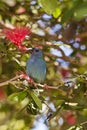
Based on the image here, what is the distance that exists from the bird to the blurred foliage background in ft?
0.18

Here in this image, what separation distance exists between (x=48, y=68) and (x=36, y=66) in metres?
0.90

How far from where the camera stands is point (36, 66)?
106 inches

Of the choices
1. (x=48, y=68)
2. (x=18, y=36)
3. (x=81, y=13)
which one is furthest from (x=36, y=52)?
(x=81, y=13)

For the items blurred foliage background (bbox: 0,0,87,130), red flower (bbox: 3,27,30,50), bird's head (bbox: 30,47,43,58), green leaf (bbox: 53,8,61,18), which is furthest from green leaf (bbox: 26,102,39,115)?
green leaf (bbox: 53,8,61,18)

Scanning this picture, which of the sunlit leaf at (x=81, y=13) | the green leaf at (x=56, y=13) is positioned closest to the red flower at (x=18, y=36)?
the green leaf at (x=56, y=13)

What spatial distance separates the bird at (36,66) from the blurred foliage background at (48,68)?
55mm

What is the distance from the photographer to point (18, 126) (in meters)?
3.27

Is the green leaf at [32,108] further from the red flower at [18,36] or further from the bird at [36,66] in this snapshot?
the red flower at [18,36]

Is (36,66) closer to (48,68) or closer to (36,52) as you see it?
(36,52)

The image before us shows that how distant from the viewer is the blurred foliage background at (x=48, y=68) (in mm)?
2221

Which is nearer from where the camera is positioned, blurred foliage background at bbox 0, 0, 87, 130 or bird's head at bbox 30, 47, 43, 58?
blurred foliage background at bbox 0, 0, 87, 130

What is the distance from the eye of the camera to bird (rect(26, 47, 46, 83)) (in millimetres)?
2523

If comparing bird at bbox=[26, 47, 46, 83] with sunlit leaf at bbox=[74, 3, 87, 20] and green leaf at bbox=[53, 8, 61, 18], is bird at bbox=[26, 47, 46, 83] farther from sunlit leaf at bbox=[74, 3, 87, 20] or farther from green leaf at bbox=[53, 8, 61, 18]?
sunlit leaf at bbox=[74, 3, 87, 20]

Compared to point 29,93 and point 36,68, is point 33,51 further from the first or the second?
point 29,93
